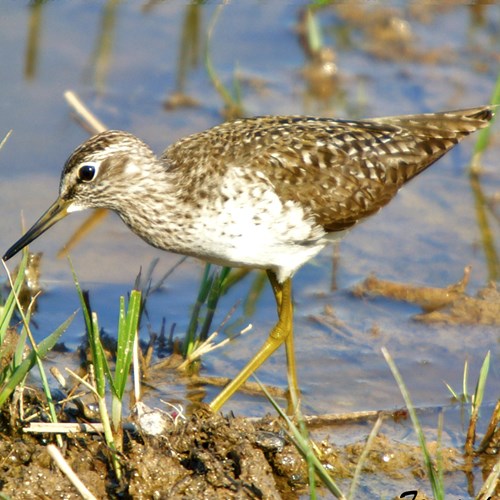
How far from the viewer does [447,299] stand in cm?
822

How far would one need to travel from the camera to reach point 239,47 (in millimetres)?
11750

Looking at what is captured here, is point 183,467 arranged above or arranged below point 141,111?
below

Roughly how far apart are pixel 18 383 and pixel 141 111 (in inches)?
220

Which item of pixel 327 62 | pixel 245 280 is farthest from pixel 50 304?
pixel 327 62

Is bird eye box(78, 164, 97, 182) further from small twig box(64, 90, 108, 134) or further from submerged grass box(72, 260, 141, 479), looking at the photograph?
small twig box(64, 90, 108, 134)

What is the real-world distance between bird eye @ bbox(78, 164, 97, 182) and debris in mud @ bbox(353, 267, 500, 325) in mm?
2640

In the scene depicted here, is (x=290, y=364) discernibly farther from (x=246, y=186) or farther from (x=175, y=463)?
(x=175, y=463)

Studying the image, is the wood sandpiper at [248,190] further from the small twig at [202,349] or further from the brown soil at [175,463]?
the brown soil at [175,463]

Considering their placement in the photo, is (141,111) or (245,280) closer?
(245,280)

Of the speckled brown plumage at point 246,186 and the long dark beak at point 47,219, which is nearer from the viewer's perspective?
the speckled brown plumage at point 246,186

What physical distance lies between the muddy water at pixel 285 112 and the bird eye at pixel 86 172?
1.38 meters

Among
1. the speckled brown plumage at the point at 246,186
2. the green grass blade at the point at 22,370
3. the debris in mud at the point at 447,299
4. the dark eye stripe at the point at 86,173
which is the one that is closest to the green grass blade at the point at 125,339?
the green grass blade at the point at 22,370

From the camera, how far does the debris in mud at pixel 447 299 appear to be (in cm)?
A: 800

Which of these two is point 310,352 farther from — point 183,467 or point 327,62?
point 327,62
